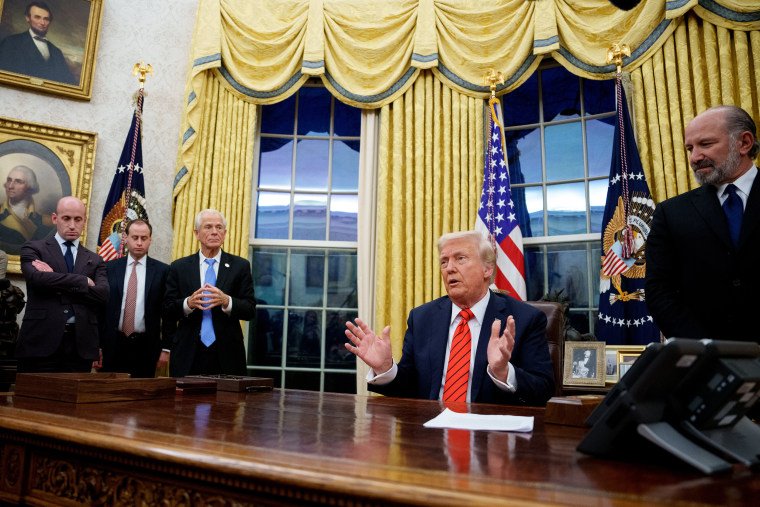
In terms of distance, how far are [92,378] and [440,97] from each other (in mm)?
3958

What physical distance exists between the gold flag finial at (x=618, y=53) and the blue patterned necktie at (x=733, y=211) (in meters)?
2.15

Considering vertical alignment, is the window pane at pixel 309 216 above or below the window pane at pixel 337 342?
above

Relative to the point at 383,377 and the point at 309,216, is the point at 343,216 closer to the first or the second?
the point at 309,216

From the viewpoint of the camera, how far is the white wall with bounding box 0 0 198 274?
484cm

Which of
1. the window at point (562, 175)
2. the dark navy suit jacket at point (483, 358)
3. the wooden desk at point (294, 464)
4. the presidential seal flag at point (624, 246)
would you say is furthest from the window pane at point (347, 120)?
the wooden desk at point (294, 464)

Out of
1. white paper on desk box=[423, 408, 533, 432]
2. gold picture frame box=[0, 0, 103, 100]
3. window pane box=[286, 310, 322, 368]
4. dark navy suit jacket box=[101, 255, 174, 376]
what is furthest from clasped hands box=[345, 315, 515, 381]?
gold picture frame box=[0, 0, 103, 100]

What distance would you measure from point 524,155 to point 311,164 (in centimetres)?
194

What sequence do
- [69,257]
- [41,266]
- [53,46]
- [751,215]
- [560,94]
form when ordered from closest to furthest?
[751,215] < [41,266] < [69,257] < [53,46] < [560,94]

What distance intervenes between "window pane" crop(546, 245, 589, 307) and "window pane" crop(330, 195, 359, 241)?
174 cm

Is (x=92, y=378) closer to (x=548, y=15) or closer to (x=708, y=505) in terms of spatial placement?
(x=708, y=505)

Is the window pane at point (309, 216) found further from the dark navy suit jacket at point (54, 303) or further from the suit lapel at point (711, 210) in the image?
the suit lapel at point (711, 210)

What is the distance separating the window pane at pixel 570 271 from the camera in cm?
457

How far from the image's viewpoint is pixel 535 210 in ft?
16.0

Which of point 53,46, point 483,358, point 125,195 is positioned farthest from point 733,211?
point 53,46
